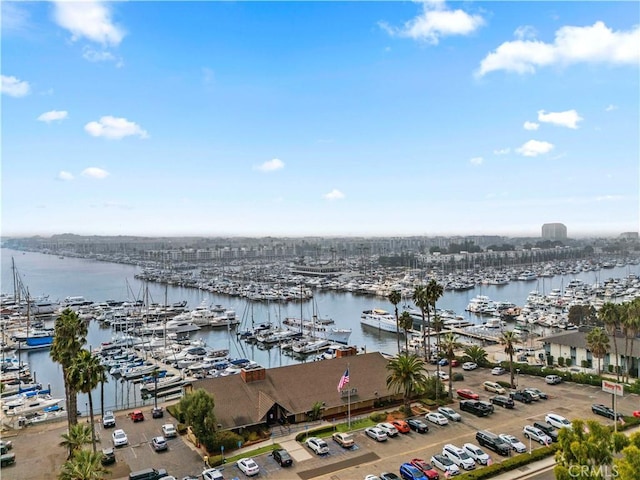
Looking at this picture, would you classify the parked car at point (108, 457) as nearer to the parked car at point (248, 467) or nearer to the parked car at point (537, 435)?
the parked car at point (248, 467)

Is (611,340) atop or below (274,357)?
atop

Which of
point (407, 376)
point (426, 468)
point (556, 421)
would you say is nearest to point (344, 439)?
point (426, 468)

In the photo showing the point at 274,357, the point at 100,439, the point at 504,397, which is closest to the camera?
the point at 100,439

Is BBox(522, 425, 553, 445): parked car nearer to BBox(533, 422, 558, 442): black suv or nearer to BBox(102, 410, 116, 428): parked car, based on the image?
BBox(533, 422, 558, 442): black suv

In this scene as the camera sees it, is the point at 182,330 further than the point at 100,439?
Yes

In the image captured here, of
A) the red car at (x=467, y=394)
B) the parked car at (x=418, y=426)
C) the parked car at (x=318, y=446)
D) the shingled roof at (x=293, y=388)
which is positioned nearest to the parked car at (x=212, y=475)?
the shingled roof at (x=293, y=388)

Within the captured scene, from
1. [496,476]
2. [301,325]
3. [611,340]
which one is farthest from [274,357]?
[496,476]

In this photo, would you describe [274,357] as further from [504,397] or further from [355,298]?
[355,298]
